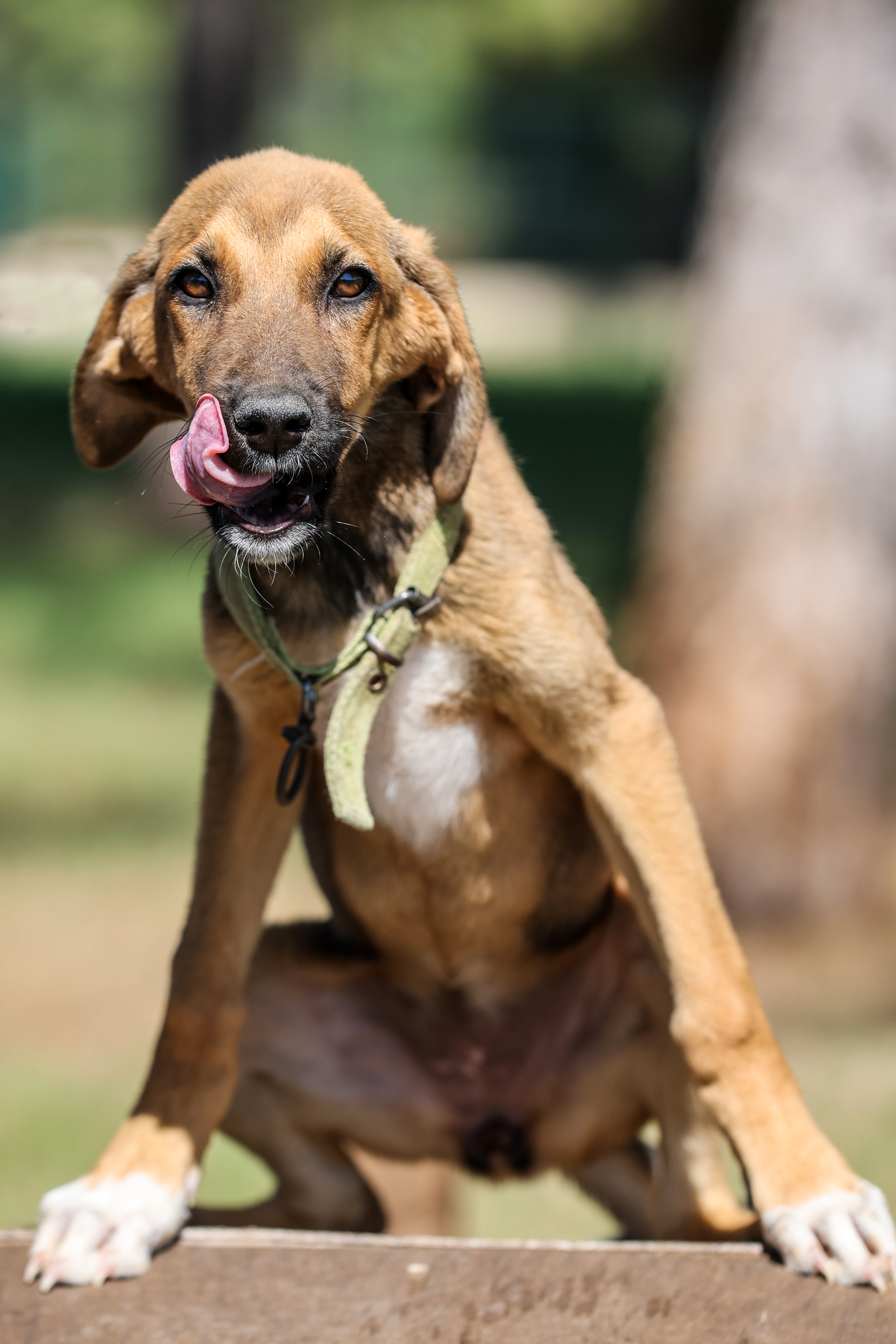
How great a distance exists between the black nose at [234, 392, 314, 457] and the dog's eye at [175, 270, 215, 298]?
39cm

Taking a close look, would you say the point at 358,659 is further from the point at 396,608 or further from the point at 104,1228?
the point at 104,1228

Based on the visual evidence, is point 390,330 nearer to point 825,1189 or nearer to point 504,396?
point 825,1189

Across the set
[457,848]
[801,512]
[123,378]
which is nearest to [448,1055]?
[457,848]

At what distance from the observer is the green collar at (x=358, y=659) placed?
2945 millimetres

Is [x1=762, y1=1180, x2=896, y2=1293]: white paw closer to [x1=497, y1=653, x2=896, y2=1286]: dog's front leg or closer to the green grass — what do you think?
[x1=497, y1=653, x2=896, y2=1286]: dog's front leg

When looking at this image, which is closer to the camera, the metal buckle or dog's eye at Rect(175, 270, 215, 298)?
dog's eye at Rect(175, 270, 215, 298)

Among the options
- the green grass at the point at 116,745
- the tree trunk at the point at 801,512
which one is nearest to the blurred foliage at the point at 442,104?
the green grass at the point at 116,745

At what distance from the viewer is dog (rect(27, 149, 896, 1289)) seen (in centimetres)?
279

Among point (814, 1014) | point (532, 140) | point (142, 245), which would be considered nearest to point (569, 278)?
point (532, 140)

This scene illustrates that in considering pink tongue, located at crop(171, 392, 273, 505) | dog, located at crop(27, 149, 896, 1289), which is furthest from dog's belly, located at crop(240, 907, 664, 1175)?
pink tongue, located at crop(171, 392, 273, 505)

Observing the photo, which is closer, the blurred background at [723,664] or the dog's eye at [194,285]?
the dog's eye at [194,285]

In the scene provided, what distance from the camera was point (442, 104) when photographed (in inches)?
1543

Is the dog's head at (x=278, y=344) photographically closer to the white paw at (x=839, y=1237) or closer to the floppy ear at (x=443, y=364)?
the floppy ear at (x=443, y=364)

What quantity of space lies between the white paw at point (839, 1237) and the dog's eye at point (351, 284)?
189 cm
